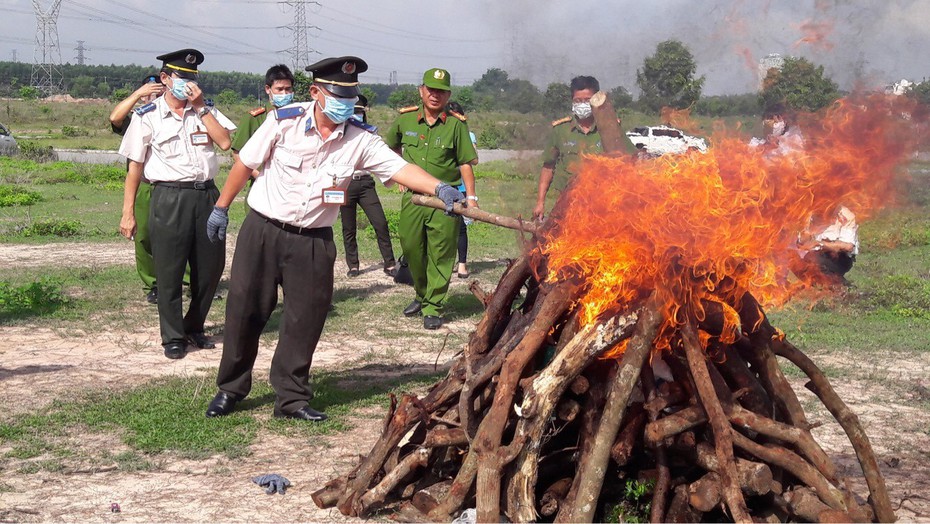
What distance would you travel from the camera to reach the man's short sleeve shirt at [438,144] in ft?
32.3

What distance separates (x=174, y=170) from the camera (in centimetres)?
840

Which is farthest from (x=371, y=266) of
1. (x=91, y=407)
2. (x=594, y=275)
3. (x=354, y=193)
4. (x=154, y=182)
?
(x=594, y=275)

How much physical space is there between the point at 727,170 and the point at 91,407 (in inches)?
178

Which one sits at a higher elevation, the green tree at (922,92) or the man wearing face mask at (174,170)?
the green tree at (922,92)

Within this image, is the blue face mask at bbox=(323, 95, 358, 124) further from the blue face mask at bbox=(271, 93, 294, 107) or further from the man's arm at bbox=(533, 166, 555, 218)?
the blue face mask at bbox=(271, 93, 294, 107)

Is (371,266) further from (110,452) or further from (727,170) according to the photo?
(727,170)

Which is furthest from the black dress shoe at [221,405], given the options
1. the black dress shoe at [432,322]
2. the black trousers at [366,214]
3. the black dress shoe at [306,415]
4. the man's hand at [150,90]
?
the black trousers at [366,214]

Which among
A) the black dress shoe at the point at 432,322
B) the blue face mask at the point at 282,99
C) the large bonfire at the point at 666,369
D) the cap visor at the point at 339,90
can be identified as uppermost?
the blue face mask at the point at 282,99

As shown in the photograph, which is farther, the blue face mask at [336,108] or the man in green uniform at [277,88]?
the man in green uniform at [277,88]

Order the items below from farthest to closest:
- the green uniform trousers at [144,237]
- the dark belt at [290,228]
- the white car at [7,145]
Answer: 1. the white car at [7,145]
2. the green uniform trousers at [144,237]
3. the dark belt at [290,228]

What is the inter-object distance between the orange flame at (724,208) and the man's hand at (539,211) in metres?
0.83

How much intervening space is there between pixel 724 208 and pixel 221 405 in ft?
12.0

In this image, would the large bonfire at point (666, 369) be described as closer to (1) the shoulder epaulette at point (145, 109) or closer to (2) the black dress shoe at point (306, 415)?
(2) the black dress shoe at point (306, 415)

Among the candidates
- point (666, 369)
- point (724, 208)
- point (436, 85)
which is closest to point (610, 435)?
point (666, 369)
